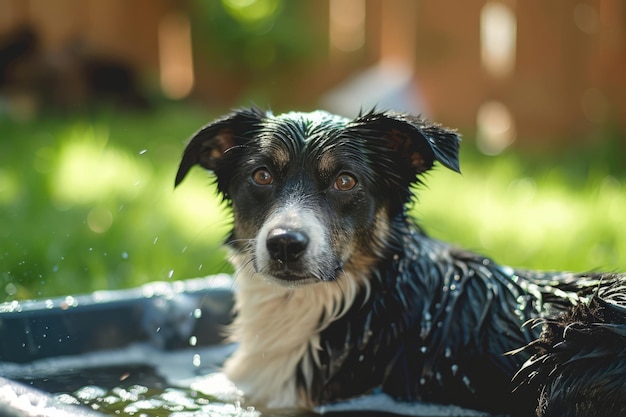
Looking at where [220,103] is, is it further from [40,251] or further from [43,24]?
[40,251]

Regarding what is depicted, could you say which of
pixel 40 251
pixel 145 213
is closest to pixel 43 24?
pixel 145 213

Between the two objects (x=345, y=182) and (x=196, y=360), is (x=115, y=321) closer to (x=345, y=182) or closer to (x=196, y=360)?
(x=196, y=360)

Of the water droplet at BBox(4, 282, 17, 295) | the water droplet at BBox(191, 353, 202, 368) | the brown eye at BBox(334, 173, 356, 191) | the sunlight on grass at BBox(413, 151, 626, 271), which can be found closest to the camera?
the brown eye at BBox(334, 173, 356, 191)

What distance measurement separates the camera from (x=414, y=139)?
3.01 m

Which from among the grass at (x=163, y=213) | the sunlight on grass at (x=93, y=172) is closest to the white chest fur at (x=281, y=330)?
the grass at (x=163, y=213)

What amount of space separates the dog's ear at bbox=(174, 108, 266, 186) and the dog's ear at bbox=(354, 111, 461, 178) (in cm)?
44

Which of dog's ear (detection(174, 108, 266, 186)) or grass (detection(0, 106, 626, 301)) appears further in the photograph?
grass (detection(0, 106, 626, 301))

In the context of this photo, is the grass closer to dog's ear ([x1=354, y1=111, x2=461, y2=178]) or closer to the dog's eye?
the dog's eye

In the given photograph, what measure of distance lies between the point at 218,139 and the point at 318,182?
1.95 feet

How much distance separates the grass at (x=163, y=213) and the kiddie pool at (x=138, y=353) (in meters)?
0.35

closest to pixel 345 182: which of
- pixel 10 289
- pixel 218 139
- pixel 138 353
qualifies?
pixel 218 139

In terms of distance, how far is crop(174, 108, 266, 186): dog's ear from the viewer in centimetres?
317

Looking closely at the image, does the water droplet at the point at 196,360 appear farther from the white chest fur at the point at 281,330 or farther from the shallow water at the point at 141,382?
the white chest fur at the point at 281,330

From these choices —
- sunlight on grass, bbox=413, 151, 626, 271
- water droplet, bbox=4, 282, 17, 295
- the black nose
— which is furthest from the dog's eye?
water droplet, bbox=4, 282, 17, 295
